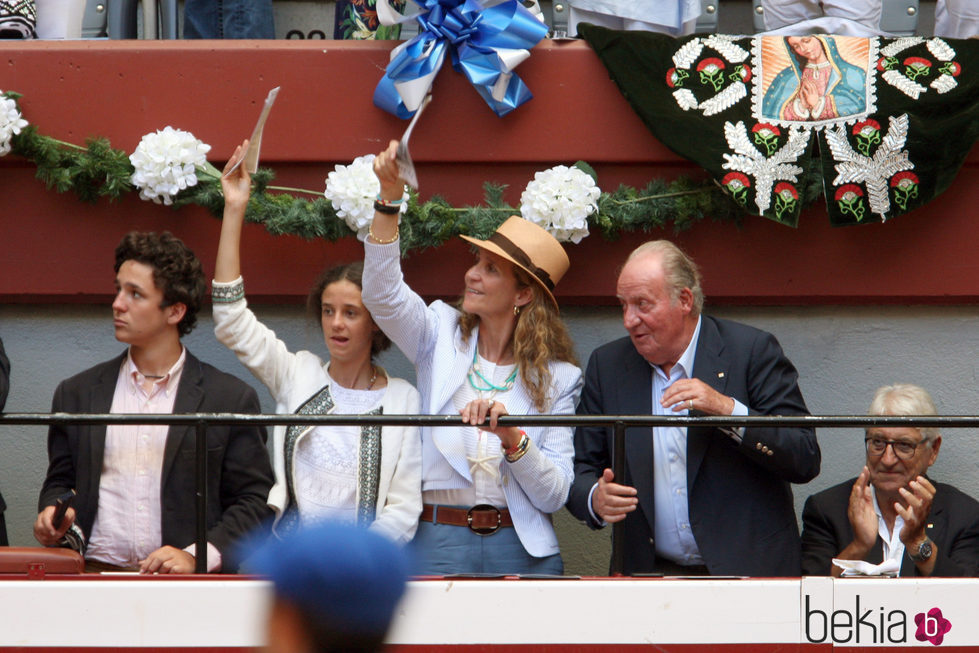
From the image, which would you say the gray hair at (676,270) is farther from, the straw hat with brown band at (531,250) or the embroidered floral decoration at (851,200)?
the embroidered floral decoration at (851,200)

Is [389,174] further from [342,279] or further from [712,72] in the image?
[712,72]

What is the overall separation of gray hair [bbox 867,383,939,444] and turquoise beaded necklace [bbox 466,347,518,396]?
1239 millimetres

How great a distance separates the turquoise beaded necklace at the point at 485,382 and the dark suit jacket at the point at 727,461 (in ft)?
0.82

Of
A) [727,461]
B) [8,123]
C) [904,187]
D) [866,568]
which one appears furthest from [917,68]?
[8,123]

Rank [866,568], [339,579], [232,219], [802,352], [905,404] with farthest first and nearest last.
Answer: [802,352]
[905,404]
[232,219]
[866,568]
[339,579]

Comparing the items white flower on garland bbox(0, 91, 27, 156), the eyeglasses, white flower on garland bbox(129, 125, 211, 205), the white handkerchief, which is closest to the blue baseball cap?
the white handkerchief

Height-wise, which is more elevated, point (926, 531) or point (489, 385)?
point (489, 385)

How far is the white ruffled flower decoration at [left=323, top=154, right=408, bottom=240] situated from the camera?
4.46 meters

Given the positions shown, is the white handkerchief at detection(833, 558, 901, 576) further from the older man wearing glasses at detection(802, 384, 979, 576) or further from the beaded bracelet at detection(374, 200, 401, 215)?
the beaded bracelet at detection(374, 200, 401, 215)

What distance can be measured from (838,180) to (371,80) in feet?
5.95

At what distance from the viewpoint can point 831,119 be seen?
4.63m

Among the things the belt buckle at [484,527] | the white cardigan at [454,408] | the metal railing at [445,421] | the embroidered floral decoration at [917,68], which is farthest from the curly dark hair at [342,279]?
the embroidered floral decoration at [917,68]

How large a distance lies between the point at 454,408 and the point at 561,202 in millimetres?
910

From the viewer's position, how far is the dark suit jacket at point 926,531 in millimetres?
3889
